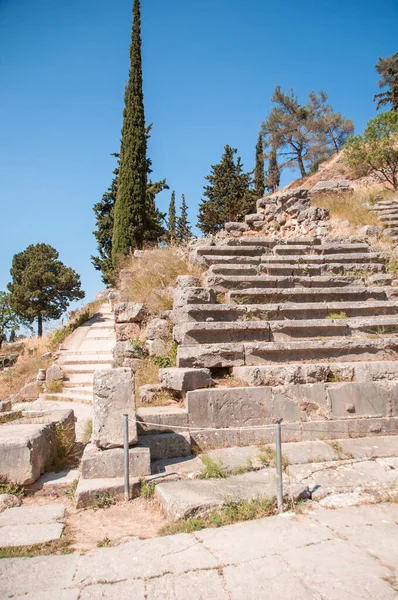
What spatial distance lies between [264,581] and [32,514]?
238 centimetres

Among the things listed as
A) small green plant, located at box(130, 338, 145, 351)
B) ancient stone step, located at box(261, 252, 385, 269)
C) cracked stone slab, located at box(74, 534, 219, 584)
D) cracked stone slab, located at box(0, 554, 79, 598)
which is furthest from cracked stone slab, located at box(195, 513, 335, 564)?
ancient stone step, located at box(261, 252, 385, 269)

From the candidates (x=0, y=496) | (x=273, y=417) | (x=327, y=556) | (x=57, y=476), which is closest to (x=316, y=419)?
(x=273, y=417)

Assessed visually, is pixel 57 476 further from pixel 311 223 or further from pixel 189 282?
pixel 311 223

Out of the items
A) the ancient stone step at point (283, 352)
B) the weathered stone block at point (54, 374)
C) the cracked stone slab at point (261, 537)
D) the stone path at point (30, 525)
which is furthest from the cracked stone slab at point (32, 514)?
the weathered stone block at point (54, 374)

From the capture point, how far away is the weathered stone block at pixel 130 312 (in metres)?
8.70

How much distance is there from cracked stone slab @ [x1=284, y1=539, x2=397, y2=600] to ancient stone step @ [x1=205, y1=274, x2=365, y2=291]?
531 cm

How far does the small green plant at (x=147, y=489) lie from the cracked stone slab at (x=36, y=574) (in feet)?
3.72

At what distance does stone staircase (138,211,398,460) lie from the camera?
5.36 meters

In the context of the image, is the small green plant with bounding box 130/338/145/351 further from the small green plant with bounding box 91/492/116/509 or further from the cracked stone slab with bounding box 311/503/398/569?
the cracked stone slab with bounding box 311/503/398/569

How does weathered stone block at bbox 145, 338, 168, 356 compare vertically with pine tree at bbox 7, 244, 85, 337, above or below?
below

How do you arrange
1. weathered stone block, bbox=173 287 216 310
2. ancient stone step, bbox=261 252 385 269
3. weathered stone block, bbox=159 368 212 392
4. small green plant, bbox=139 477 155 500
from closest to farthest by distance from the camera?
1. small green plant, bbox=139 477 155 500
2. weathered stone block, bbox=159 368 212 392
3. weathered stone block, bbox=173 287 216 310
4. ancient stone step, bbox=261 252 385 269

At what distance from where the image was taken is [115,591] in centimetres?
260

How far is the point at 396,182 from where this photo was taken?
15969 mm

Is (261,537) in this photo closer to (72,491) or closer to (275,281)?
(72,491)
